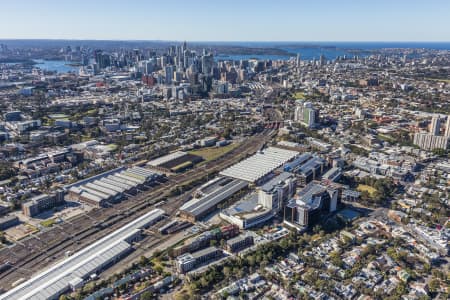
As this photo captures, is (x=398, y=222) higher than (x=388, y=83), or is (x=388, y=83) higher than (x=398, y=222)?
(x=388, y=83)

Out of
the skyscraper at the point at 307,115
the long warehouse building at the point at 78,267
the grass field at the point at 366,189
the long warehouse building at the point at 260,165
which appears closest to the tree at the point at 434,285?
the grass field at the point at 366,189

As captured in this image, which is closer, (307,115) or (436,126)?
(436,126)

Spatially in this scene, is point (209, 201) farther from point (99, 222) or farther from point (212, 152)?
point (212, 152)

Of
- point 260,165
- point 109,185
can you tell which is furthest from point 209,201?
point 109,185

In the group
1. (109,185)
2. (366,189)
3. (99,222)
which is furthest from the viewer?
(366,189)

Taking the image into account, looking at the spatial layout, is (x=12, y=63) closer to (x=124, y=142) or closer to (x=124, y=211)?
(x=124, y=142)

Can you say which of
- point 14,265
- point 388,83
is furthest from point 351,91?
point 14,265
